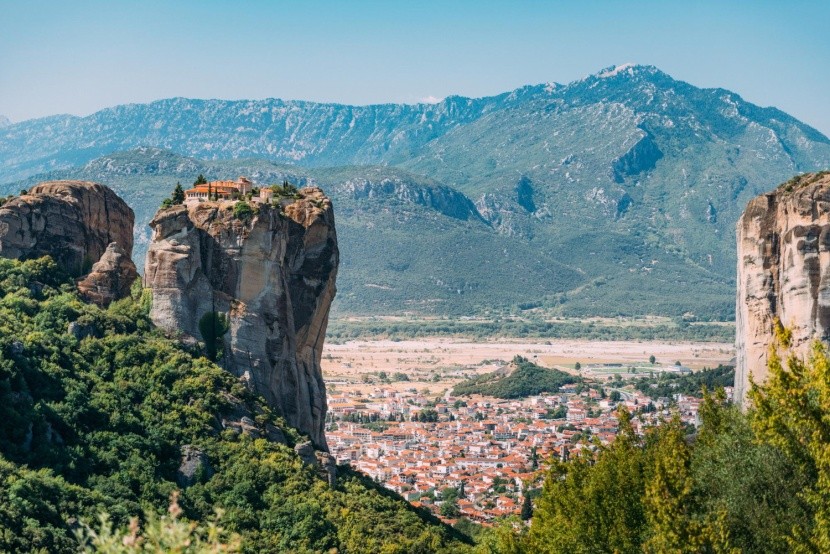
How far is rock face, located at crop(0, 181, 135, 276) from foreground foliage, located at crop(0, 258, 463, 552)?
116 centimetres

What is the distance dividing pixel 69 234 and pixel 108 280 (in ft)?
9.78

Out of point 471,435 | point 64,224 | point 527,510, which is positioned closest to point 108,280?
point 64,224

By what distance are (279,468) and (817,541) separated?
2325 centimetres

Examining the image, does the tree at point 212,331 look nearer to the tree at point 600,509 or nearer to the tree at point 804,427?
the tree at point 600,509

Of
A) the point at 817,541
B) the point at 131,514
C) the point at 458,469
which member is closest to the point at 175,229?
the point at 131,514

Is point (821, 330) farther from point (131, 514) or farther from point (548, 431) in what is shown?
point (548, 431)

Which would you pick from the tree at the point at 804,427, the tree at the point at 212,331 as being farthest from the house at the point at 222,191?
the tree at the point at 804,427

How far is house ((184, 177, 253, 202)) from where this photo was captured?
182 feet

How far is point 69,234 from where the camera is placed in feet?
169

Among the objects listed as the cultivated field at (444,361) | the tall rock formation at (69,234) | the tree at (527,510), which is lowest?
the cultivated field at (444,361)

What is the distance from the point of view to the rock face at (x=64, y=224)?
49438 millimetres

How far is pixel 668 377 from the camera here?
14588 centimetres

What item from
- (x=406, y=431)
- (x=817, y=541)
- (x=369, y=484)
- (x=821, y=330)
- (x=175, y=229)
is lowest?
(x=406, y=431)

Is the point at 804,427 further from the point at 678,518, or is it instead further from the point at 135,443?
the point at 135,443
